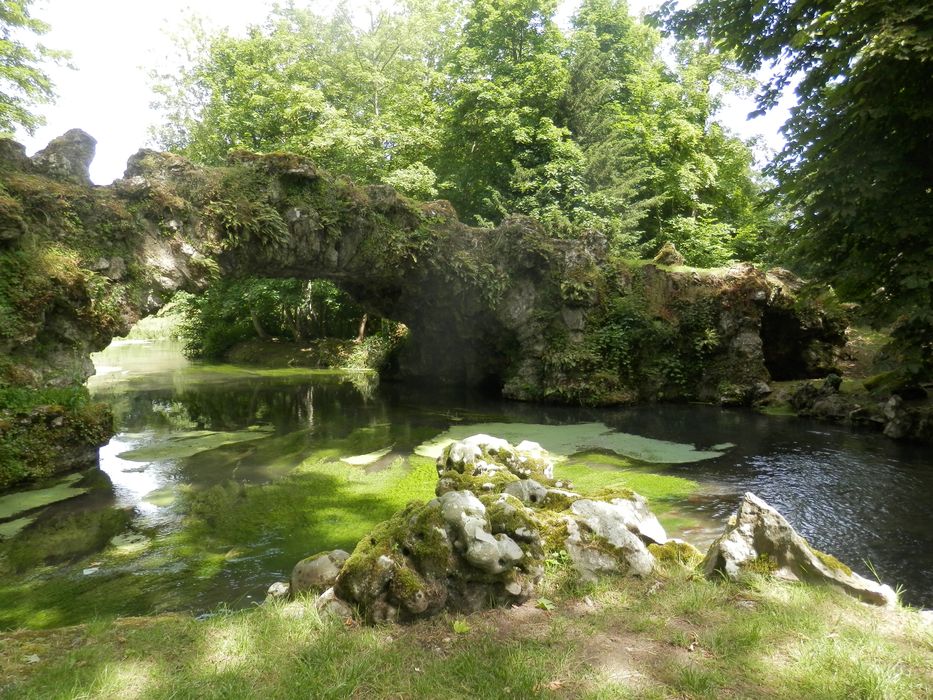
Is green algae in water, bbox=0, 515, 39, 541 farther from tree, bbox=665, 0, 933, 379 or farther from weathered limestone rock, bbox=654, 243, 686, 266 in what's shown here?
weathered limestone rock, bbox=654, 243, 686, 266

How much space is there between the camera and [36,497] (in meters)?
8.80

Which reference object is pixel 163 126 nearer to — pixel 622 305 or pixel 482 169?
pixel 482 169

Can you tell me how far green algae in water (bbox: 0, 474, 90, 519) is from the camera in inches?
326

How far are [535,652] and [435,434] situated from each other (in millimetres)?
10170

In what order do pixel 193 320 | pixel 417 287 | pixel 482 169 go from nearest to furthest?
pixel 417 287
pixel 482 169
pixel 193 320

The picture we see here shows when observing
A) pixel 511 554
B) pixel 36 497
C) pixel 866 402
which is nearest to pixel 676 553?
pixel 511 554

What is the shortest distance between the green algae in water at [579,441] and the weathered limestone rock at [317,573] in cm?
640

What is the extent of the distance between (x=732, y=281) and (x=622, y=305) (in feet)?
12.4

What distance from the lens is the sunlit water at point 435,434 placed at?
260 inches

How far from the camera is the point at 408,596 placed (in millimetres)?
4145

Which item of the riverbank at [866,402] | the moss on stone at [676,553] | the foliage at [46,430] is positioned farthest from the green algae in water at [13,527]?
the riverbank at [866,402]

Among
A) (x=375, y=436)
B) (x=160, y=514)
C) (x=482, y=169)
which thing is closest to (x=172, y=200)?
(x=375, y=436)

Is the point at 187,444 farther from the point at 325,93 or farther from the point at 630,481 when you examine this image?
the point at 325,93

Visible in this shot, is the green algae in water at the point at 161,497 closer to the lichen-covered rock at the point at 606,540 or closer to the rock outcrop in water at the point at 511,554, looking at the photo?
the rock outcrop in water at the point at 511,554
